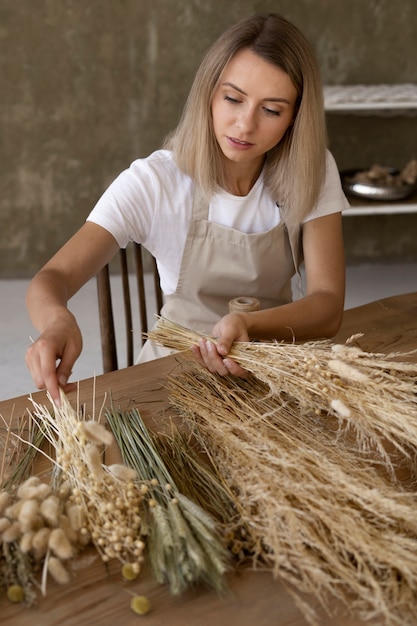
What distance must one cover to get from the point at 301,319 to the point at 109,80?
275cm

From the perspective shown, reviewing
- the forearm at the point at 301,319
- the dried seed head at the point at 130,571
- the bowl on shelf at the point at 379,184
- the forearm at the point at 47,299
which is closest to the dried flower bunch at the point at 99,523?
the dried seed head at the point at 130,571

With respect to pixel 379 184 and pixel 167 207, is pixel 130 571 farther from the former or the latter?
pixel 379 184

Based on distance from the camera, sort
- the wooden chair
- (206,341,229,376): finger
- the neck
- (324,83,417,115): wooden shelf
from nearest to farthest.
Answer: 1. (206,341,229,376): finger
2. the wooden chair
3. the neck
4. (324,83,417,115): wooden shelf

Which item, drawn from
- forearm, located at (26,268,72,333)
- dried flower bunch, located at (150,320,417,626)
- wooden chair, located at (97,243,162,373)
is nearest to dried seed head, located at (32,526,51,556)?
dried flower bunch, located at (150,320,417,626)

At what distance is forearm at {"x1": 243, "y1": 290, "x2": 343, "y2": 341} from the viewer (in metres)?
1.74

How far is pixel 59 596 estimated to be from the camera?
1.05 metres

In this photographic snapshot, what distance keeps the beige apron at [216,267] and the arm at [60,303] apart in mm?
235

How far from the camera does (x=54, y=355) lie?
1.47 meters

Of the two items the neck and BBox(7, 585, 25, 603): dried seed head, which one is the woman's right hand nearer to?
BBox(7, 585, 25, 603): dried seed head

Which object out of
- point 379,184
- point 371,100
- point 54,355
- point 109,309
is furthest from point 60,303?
point 379,184

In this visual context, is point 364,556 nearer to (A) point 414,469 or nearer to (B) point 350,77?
(A) point 414,469

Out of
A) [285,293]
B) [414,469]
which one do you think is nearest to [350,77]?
[285,293]

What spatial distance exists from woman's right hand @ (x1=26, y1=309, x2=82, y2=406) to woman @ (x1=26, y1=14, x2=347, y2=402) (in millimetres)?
197

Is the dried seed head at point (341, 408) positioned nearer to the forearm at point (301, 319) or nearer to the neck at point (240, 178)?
the forearm at point (301, 319)
